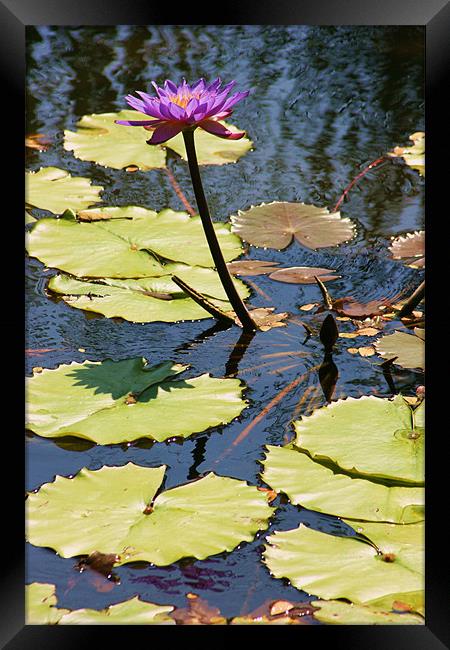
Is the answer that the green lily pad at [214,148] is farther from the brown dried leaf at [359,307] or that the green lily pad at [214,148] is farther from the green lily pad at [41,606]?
the green lily pad at [41,606]

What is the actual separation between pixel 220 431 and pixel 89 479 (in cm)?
22

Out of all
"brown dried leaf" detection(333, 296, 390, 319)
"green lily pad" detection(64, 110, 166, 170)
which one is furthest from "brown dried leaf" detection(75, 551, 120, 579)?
"green lily pad" detection(64, 110, 166, 170)

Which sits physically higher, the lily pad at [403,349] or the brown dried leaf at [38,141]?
the brown dried leaf at [38,141]

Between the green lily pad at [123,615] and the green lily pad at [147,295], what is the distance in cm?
69

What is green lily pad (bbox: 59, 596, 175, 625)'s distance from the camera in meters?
0.90

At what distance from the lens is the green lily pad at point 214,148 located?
7.32 feet

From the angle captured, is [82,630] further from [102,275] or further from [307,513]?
[102,275]

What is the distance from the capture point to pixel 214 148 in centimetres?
230

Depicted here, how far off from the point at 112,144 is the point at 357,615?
1.65 metres

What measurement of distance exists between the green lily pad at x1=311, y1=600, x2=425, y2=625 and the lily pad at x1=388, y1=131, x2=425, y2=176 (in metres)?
1.44

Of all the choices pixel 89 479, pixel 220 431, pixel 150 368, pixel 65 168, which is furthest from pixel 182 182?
pixel 89 479

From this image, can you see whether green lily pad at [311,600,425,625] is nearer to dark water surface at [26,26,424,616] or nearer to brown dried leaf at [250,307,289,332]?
dark water surface at [26,26,424,616]

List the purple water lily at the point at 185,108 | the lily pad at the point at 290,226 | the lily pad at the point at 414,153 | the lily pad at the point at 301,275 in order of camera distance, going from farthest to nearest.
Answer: the lily pad at the point at 414,153, the lily pad at the point at 290,226, the lily pad at the point at 301,275, the purple water lily at the point at 185,108
